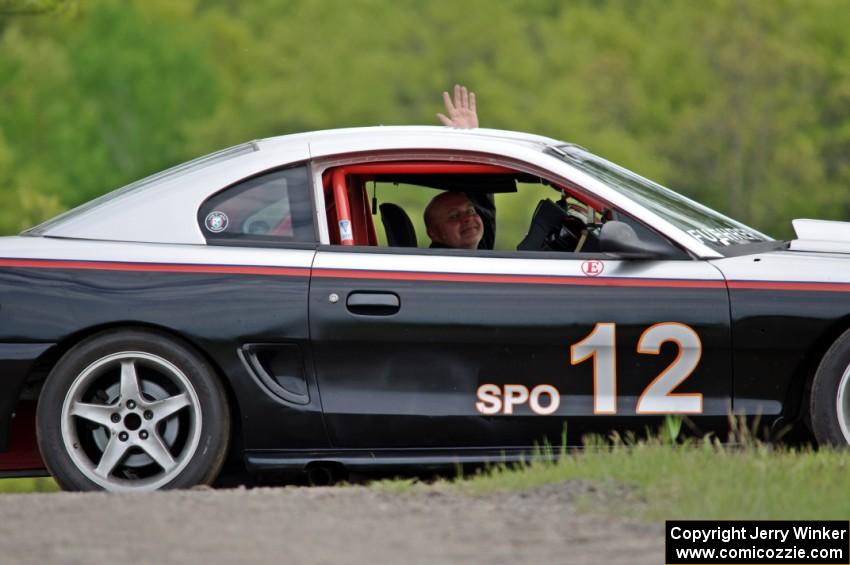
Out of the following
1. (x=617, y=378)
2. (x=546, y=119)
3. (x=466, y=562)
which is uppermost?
(x=546, y=119)

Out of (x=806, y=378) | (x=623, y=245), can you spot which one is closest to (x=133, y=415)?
(x=623, y=245)

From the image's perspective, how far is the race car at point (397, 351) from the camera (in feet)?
20.4

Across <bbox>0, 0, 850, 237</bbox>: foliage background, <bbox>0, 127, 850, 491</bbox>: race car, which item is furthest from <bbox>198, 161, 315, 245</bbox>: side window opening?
<bbox>0, 0, 850, 237</bbox>: foliage background

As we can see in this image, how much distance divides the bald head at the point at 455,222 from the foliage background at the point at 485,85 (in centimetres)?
5835

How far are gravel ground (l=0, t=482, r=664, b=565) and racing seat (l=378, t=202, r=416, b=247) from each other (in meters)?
1.90

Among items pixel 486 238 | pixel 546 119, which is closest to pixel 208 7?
pixel 546 119

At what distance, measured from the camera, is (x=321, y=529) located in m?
4.96

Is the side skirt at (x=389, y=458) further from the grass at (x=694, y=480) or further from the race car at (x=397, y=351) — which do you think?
the grass at (x=694, y=480)

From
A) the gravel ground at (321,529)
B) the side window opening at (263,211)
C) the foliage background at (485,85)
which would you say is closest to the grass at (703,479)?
the gravel ground at (321,529)

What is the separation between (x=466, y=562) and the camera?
14.9ft

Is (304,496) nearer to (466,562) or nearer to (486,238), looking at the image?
(466,562)

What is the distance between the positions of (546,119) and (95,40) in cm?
2450

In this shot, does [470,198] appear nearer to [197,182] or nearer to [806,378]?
[197,182]

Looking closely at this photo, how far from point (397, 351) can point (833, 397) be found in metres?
1.77
